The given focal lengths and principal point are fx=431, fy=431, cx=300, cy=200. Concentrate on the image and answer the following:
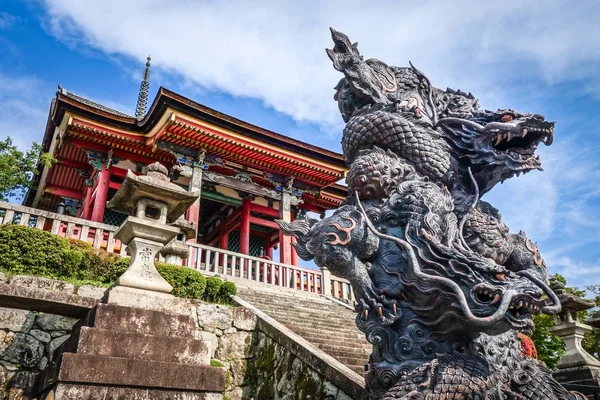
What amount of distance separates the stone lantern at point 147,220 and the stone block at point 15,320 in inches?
68.5

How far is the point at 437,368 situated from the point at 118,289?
2.96m

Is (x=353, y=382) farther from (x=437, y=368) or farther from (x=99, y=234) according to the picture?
(x=99, y=234)

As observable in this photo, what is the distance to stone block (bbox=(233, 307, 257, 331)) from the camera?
20.7ft

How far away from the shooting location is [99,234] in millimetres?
7684

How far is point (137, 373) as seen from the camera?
11.2ft

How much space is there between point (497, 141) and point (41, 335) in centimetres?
547

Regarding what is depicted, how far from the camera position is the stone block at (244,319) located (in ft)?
20.7

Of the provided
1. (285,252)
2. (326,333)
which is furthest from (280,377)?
(285,252)

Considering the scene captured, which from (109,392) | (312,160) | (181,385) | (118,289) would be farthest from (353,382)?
(312,160)

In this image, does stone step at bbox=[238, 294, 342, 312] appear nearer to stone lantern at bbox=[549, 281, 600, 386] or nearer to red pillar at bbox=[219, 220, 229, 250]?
Answer: stone lantern at bbox=[549, 281, 600, 386]

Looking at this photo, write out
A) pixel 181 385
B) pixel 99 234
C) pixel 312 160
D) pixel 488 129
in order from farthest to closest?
pixel 312 160
pixel 99 234
pixel 181 385
pixel 488 129

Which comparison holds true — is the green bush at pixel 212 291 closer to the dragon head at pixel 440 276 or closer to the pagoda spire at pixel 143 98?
the dragon head at pixel 440 276

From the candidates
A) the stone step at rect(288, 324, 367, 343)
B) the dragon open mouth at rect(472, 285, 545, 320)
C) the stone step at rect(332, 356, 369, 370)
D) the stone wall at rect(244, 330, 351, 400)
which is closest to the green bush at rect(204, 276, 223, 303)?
the stone wall at rect(244, 330, 351, 400)

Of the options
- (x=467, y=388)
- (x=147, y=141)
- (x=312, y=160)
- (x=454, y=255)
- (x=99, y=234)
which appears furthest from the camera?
(x=312, y=160)
